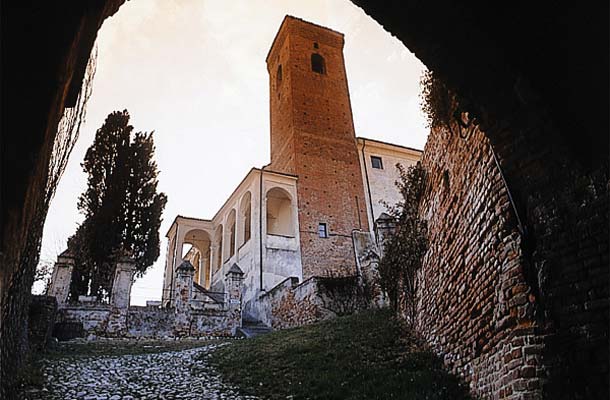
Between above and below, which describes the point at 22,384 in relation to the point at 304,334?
below

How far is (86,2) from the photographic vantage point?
2574 millimetres

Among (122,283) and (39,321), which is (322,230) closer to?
(122,283)

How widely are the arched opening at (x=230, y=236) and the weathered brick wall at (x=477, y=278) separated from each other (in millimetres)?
18334

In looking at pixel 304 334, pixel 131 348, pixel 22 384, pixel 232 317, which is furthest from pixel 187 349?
pixel 22 384

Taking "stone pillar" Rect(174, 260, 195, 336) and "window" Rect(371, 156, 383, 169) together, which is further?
"window" Rect(371, 156, 383, 169)

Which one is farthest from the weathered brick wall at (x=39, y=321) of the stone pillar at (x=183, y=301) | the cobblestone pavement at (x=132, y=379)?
the stone pillar at (x=183, y=301)

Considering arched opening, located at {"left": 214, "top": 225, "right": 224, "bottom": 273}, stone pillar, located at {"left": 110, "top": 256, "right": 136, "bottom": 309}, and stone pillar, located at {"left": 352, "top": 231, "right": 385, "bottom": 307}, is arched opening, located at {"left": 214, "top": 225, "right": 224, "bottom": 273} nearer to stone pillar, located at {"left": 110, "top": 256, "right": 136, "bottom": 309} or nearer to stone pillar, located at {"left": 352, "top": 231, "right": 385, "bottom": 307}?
stone pillar, located at {"left": 110, "top": 256, "right": 136, "bottom": 309}

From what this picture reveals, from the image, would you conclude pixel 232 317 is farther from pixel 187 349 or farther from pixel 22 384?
pixel 22 384

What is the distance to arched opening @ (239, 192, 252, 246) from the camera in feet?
74.1

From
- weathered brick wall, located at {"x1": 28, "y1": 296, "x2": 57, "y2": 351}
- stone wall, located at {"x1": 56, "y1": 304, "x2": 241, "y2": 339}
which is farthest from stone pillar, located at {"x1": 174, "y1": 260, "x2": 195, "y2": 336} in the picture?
weathered brick wall, located at {"x1": 28, "y1": 296, "x2": 57, "y2": 351}

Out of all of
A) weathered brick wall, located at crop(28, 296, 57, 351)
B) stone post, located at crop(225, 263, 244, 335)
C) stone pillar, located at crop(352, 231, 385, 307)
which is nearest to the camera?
weathered brick wall, located at crop(28, 296, 57, 351)

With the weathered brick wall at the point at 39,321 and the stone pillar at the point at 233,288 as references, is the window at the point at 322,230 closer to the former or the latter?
the stone pillar at the point at 233,288

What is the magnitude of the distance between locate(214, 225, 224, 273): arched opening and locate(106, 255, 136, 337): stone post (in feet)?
34.3

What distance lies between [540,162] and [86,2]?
334cm
